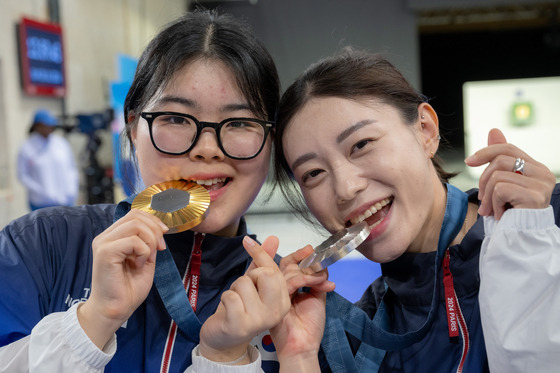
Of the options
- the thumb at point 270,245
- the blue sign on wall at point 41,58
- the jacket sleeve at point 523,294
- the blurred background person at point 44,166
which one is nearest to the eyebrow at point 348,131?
the thumb at point 270,245

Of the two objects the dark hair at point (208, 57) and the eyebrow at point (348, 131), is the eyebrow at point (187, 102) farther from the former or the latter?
the eyebrow at point (348, 131)

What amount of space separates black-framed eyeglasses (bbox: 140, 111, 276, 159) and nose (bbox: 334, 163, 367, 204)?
241mm

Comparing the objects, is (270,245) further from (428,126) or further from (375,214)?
(428,126)

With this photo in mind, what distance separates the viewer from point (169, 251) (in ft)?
4.67

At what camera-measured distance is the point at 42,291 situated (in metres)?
1.35

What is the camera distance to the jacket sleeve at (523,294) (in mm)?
1125

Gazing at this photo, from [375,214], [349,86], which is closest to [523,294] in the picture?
[375,214]

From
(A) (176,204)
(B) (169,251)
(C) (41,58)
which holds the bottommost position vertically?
(B) (169,251)

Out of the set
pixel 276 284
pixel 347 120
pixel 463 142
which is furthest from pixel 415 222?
pixel 463 142

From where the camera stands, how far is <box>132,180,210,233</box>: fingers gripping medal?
1331mm

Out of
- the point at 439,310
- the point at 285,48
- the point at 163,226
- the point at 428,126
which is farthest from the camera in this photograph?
the point at 285,48

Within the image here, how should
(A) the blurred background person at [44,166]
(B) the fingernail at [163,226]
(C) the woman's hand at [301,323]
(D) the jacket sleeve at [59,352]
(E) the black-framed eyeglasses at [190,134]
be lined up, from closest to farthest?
(D) the jacket sleeve at [59,352] → (B) the fingernail at [163,226] → (C) the woman's hand at [301,323] → (E) the black-framed eyeglasses at [190,134] → (A) the blurred background person at [44,166]

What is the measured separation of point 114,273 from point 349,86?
2.63 feet

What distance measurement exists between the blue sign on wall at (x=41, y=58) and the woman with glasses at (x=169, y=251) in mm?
6630
